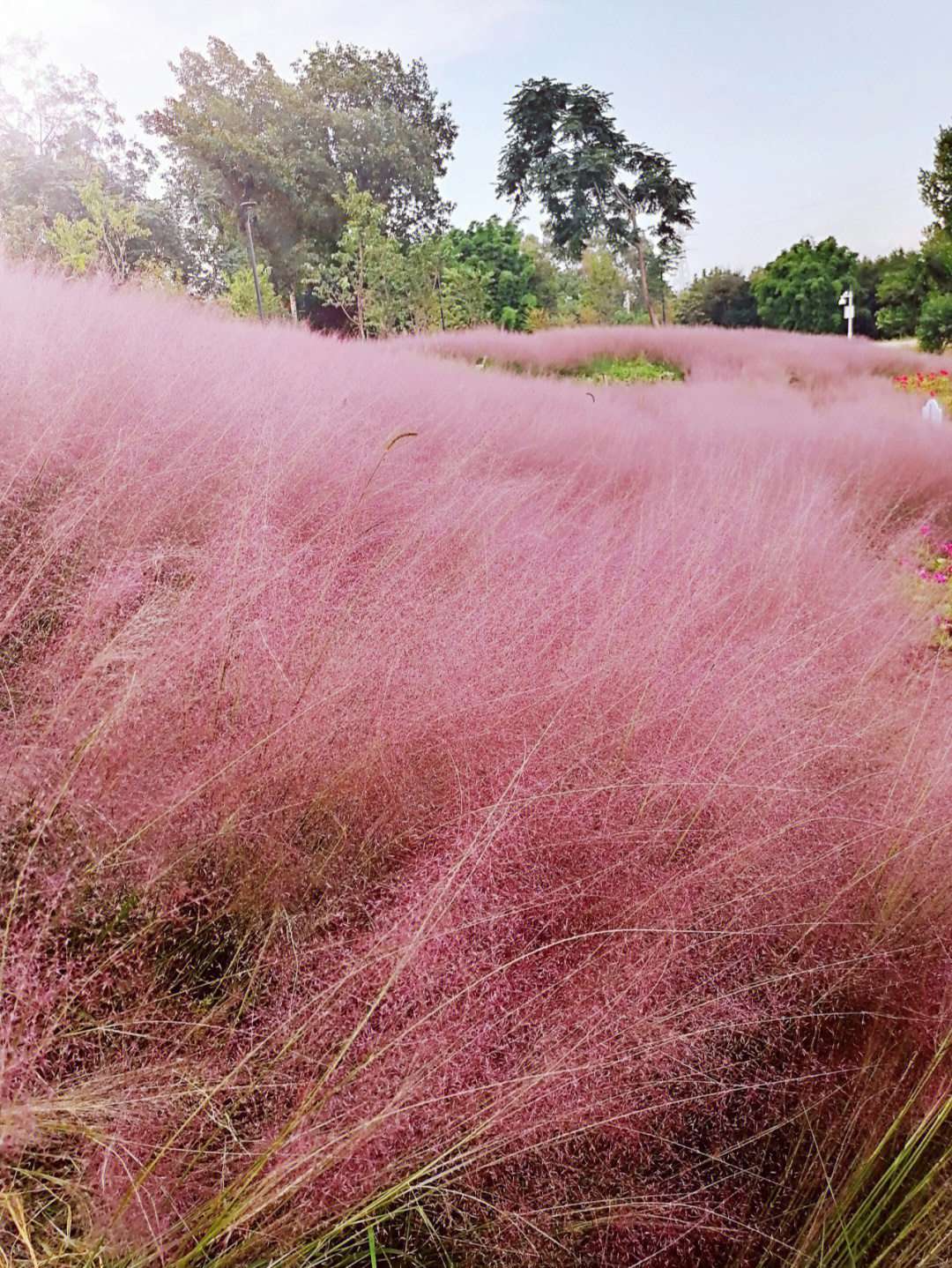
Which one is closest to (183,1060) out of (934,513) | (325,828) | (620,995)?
(325,828)

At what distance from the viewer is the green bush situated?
12.8 m

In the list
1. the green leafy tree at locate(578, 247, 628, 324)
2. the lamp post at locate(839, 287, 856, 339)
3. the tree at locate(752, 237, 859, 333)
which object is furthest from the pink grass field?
the tree at locate(752, 237, 859, 333)

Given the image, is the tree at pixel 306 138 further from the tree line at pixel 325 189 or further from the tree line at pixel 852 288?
the tree line at pixel 852 288

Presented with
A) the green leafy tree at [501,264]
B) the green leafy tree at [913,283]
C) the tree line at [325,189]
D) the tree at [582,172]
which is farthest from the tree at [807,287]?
the tree at [582,172]

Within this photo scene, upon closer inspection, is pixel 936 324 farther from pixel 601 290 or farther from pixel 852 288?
pixel 601 290

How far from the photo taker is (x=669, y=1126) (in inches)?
38.2

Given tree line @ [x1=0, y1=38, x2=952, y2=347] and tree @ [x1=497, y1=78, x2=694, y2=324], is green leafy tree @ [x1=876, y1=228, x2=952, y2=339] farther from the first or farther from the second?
tree @ [x1=497, y1=78, x2=694, y2=324]

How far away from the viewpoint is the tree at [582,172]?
26.7ft

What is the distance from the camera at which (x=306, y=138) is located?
9.71 meters

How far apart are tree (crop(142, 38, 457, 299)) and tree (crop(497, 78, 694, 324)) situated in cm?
155

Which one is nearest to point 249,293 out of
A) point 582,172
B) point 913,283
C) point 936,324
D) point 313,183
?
point 313,183

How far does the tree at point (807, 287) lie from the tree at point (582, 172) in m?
9.18

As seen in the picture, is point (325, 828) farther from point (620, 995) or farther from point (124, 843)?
point (620, 995)

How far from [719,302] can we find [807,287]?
2823 millimetres
